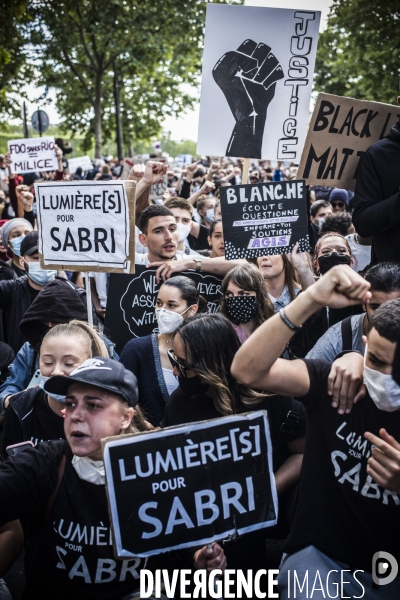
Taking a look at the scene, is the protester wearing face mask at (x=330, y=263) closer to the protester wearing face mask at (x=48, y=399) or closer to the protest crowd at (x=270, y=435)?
the protest crowd at (x=270, y=435)

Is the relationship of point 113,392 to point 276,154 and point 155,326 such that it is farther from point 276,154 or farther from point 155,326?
point 276,154

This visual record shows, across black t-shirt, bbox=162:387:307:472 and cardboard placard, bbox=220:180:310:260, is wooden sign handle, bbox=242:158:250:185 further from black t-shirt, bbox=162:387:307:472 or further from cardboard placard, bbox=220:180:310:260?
black t-shirt, bbox=162:387:307:472

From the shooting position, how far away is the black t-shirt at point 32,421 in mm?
3461

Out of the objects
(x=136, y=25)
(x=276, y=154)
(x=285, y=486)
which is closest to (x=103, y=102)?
(x=136, y=25)

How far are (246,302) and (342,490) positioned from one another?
1661 mm

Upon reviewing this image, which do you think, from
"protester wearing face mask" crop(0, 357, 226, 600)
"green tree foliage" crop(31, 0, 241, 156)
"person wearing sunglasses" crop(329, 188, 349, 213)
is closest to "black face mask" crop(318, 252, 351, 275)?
"protester wearing face mask" crop(0, 357, 226, 600)

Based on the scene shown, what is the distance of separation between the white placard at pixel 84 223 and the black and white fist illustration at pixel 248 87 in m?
1.59

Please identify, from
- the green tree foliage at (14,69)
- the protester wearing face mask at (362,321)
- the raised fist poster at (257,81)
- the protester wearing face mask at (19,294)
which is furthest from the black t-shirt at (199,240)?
the green tree foliage at (14,69)

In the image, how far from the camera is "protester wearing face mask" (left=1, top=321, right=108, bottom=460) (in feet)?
11.4

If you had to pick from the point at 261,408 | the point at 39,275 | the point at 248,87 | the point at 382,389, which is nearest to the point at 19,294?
the point at 39,275

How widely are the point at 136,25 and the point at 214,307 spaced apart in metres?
24.3

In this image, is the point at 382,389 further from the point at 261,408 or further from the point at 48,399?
the point at 48,399

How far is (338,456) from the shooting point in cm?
288

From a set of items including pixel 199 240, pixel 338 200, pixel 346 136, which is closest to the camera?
pixel 346 136
